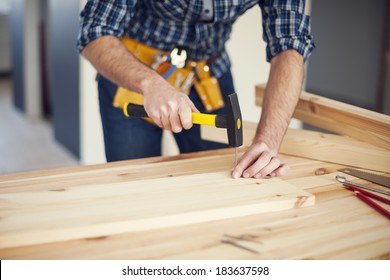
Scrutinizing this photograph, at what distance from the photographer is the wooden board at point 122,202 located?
0.94 meters

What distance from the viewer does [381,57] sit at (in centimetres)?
554

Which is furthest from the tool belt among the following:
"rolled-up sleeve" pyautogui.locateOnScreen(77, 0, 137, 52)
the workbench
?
the workbench

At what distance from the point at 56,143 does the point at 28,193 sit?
3.82 m

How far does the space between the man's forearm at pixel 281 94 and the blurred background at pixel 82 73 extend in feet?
6.91

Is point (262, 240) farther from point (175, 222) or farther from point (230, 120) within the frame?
point (230, 120)

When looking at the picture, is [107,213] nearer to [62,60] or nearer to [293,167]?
[293,167]

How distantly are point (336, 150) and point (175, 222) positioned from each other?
0.63 m

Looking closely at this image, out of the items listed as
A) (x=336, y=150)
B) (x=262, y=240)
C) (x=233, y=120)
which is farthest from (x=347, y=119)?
(x=262, y=240)

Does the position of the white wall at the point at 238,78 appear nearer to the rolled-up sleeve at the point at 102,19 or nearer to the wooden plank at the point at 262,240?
the rolled-up sleeve at the point at 102,19

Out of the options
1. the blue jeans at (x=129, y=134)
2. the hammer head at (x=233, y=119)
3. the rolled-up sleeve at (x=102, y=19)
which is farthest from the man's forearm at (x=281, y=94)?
the rolled-up sleeve at (x=102, y=19)

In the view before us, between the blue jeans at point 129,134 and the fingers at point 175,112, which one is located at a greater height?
the fingers at point 175,112

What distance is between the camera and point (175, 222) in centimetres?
100

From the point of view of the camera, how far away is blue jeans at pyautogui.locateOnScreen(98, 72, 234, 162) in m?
1.85
